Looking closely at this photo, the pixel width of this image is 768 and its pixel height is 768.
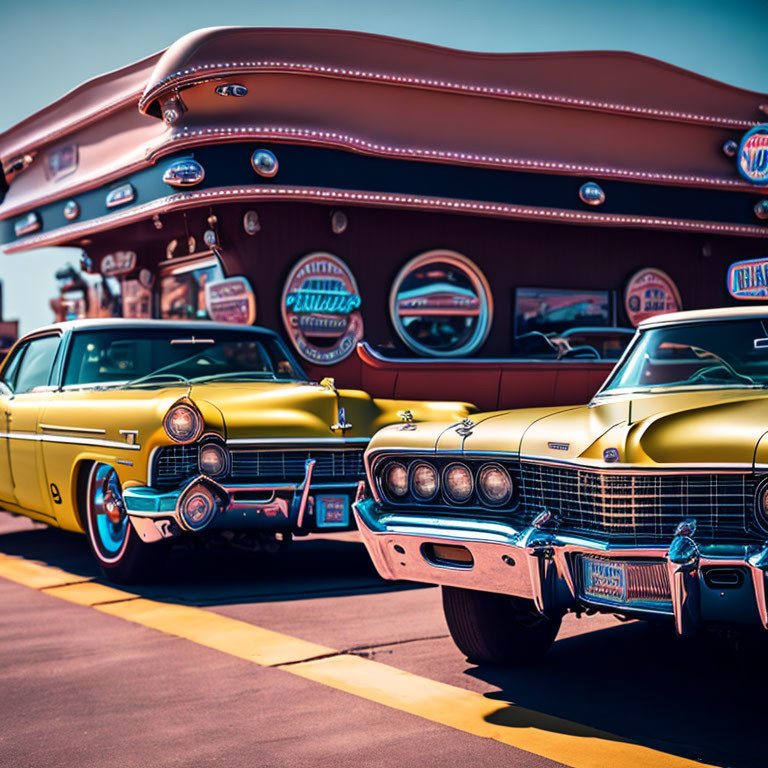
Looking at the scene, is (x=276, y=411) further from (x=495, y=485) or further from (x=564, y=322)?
(x=564, y=322)

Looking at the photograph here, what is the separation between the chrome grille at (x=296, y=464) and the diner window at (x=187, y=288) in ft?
21.7

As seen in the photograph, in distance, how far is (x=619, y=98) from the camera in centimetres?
1429

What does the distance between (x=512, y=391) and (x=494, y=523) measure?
7.68m

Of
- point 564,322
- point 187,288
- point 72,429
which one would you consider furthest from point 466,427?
point 187,288

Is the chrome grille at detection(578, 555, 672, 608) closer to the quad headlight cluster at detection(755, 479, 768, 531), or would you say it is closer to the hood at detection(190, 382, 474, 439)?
the quad headlight cluster at detection(755, 479, 768, 531)

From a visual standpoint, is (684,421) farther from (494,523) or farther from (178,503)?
(178,503)

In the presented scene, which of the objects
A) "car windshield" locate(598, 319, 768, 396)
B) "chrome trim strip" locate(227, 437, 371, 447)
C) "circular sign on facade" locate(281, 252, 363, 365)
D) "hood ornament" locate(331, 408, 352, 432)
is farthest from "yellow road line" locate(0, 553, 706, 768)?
"circular sign on facade" locate(281, 252, 363, 365)

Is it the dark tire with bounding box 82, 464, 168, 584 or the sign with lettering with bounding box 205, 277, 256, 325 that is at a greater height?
the sign with lettering with bounding box 205, 277, 256, 325

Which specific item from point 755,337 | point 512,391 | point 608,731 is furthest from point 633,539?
point 512,391

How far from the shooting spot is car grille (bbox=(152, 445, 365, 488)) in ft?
21.5

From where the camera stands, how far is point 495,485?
4449 millimetres

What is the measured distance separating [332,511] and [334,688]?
2.18 m

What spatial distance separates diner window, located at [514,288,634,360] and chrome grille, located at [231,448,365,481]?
6.93 m

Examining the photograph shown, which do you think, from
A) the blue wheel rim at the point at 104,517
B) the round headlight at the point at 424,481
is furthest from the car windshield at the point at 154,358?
the round headlight at the point at 424,481
